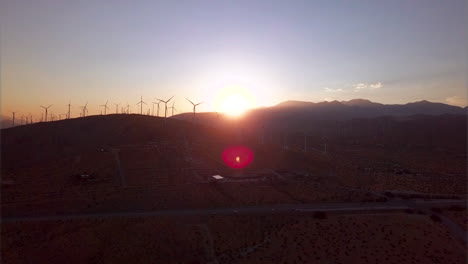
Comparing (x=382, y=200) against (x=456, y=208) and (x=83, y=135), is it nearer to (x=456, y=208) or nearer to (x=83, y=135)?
(x=456, y=208)

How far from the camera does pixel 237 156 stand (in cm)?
10631

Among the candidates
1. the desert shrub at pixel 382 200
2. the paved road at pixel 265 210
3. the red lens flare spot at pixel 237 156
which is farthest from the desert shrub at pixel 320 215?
the red lens flare spot at pixel 237 156

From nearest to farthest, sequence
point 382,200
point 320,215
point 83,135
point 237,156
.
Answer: point 320,215, point 382,200, point 237,156, point 83,135

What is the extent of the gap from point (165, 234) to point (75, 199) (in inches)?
932

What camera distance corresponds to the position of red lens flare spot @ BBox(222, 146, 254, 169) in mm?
100250

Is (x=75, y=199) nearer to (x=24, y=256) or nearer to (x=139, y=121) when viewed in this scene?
(x=24, y=256)

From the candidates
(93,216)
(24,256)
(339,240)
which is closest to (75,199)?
(93,216)

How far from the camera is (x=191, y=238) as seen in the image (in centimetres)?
5491

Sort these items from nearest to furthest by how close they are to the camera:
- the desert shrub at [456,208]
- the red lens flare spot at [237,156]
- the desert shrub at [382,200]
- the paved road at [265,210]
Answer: the paved road at [265,210] < the desert shrub at [456,208] < the desert shrub at [382,200] < the red lens flare spot at [237,156]

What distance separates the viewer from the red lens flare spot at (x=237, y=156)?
100250 millimetres

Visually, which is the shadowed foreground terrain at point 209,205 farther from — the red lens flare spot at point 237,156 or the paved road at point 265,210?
the red lens flare spot at point 237,156

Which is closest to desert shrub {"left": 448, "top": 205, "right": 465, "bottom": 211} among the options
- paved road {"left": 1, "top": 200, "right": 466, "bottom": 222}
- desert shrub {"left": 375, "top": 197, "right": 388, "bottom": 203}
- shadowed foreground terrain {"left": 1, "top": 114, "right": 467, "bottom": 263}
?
shadowed foreground terrain {"left": 1, "top": 114, "right": 467, "bottom": 263}

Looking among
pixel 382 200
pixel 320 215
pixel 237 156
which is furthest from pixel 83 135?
pixel 382 200

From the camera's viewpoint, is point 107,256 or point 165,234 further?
point 165,234
